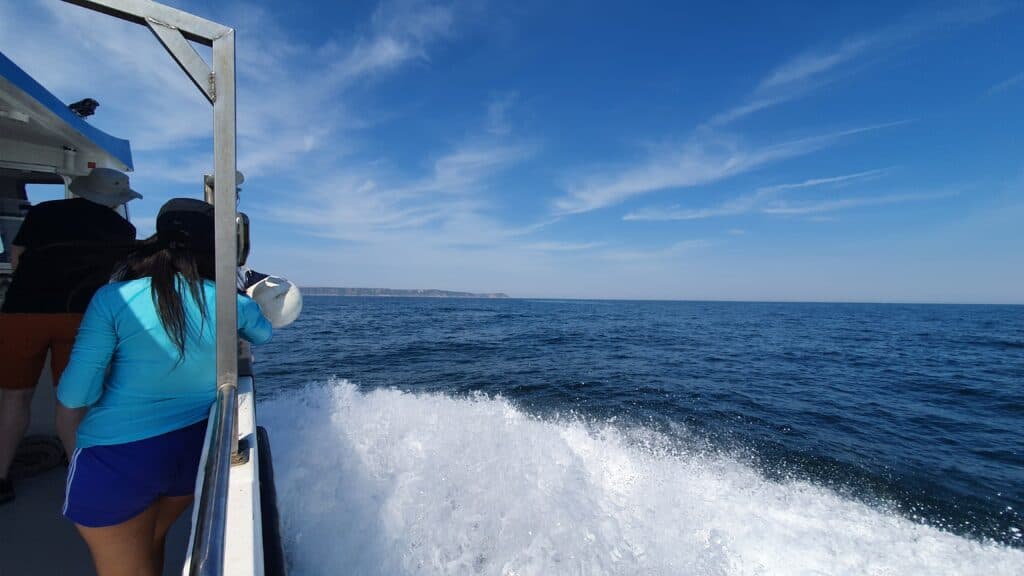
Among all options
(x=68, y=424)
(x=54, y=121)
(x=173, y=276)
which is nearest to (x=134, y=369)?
(x=173, y=276)

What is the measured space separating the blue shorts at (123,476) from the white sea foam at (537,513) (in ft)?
7.07

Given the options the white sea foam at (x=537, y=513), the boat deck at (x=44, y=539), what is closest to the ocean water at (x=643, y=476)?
the white sea foam at (x=537, y=513)

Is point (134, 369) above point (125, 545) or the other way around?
above

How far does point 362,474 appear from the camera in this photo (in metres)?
4.43

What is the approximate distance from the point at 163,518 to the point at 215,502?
123 centimetres

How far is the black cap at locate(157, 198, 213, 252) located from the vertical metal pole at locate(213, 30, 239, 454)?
192 mm

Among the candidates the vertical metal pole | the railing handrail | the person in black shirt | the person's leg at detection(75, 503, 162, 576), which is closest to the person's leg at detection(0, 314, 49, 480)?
the person in black shirt

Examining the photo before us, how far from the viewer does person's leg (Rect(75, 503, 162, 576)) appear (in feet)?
5.36

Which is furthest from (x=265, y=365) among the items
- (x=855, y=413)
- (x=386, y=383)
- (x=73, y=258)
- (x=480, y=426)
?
(x=855, y=413)

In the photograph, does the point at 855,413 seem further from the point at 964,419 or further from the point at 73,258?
the point at 73,258

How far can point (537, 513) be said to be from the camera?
14.1ft

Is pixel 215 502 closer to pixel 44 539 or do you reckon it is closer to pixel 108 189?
pixel 44 539

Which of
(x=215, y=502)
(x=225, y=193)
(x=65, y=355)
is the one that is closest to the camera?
(x=215, y=502)

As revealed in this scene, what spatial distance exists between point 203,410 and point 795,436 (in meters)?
10.3
